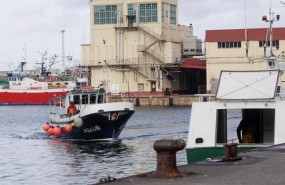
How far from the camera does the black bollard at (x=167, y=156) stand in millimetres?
15508

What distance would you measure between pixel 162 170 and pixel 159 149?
53 cm

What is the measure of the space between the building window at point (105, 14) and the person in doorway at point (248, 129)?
94.2 metres

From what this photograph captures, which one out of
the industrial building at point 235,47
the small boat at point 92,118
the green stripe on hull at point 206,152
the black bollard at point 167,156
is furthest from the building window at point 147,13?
the black bollard at point 167,156

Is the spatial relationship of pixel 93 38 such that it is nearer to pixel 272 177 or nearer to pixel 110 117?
pixel 110 117

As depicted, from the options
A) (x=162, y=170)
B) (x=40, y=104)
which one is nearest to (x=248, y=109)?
(x=162, y=170)

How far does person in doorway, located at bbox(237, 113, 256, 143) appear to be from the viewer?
2498 centimetres

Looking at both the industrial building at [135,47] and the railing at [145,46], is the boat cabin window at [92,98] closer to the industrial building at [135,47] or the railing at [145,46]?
the industrial building at [135,47]

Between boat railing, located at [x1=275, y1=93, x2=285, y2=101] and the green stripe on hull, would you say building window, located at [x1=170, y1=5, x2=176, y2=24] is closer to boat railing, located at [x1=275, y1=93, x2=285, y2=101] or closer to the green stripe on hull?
boat railing, located at [x1=275, y1=93, x2=285, y2=101]

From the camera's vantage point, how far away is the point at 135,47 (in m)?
118

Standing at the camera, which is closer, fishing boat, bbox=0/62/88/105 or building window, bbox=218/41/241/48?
building window, bbox=218/41/241/48

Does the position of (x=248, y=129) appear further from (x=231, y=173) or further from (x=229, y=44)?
(x=229, y=44)

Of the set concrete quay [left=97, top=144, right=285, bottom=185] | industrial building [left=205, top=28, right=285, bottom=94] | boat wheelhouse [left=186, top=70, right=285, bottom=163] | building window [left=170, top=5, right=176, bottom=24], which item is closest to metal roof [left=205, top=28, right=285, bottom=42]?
industrial building [left=205, top=28, right=285, bottom=94]

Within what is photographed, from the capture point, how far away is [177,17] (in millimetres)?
125188

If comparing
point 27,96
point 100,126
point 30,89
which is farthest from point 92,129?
point 27,96
